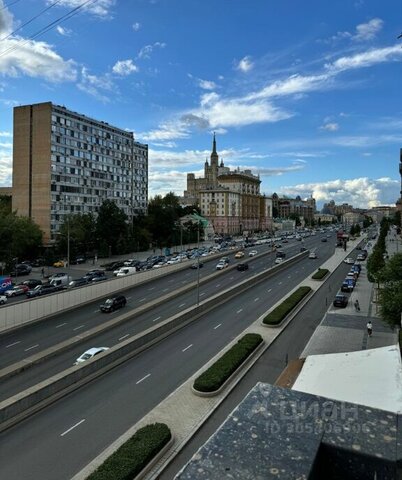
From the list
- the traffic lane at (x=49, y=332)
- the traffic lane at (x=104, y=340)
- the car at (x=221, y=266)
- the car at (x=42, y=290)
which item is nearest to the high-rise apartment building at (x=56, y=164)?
the car at (x=42, y=290)

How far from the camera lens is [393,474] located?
4203 mm

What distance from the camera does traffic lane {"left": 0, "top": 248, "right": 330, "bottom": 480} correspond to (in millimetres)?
13281

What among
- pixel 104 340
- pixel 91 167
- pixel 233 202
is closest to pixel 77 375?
pixel 104 340

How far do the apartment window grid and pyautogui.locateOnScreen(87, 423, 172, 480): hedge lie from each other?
6820 centimetres

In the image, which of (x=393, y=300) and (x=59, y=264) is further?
(x=59, y=264)

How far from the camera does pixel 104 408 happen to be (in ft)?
55.4

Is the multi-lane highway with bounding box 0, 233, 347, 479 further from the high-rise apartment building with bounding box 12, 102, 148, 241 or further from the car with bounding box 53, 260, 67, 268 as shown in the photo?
the high-rise apartment building with bounding box 12, 102, 148, 241

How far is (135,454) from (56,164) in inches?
2839

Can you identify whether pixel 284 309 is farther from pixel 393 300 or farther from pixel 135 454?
pixel 135 454

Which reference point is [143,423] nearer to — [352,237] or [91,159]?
[91,159]

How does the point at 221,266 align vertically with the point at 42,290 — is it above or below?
above

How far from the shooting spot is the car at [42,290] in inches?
1641

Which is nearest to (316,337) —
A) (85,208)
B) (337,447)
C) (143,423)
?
(143,423)

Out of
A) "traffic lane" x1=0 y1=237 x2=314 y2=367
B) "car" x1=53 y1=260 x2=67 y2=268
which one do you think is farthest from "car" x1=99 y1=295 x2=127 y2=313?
"car" x1=53 y1=260 x2=67 y2=268
